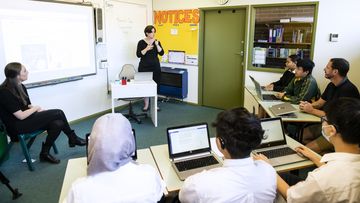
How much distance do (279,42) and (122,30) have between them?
2.86 meters

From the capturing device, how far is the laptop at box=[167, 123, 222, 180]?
191 cm

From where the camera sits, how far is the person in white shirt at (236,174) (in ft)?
4.18

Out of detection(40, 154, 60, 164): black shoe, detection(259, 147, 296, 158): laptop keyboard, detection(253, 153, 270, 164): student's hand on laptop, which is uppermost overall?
detection(253, 153, 270, 164): student's hand on laptop

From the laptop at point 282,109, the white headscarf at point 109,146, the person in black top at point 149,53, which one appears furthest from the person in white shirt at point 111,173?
the person in black top at point 149,53

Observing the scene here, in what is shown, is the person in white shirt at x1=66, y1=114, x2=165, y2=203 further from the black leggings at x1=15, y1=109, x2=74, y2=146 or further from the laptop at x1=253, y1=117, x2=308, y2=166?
the black leggings at x1=15, y1=109, x2=74, y2=146

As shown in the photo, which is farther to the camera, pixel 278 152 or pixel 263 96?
pixel 263 96

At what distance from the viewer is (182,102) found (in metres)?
6.18

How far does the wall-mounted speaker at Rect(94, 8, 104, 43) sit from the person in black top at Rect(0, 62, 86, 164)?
1.83m

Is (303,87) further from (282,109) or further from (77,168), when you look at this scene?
(77,168)

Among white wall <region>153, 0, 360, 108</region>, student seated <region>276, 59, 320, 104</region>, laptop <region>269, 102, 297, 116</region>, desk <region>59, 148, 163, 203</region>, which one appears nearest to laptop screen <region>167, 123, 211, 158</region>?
desk <region>59, 148, 163, 203</region>

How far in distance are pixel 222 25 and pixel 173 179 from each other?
4179mm

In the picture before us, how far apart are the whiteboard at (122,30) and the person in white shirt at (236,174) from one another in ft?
14.0

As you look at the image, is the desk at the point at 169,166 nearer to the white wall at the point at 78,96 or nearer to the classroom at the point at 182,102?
the classroom at the point at 182,102

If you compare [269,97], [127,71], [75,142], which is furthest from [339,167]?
[127,71]
